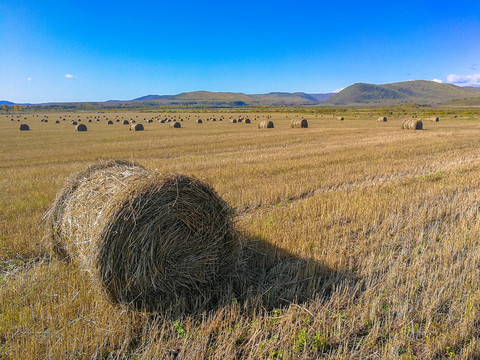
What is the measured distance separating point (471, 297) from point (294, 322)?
2273mm

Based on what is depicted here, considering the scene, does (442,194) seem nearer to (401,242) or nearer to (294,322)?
(401,242)

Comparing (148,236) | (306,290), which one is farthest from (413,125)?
(148,236)

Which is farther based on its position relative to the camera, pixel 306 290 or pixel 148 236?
pixel 306 290

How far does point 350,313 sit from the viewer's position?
3.93 metres

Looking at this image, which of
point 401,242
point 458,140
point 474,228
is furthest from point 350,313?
point 458,140

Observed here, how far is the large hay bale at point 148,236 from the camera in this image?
12.9 ft

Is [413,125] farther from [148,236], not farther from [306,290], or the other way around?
[148,236]

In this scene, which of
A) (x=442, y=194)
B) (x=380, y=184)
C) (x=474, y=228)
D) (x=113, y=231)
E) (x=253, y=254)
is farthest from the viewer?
(x=380, y=184)

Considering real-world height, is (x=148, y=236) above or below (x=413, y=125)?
below

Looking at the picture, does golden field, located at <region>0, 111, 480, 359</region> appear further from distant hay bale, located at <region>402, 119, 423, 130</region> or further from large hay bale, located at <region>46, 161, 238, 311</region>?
distant hay bale, located at <region>402, 119, 423, 130</region>

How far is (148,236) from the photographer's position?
4.07m

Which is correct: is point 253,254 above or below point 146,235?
below

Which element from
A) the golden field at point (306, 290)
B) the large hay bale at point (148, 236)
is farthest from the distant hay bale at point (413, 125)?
the large hay bale at point (148, 236)

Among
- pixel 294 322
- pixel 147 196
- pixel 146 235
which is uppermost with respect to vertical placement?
pixel 147 196
